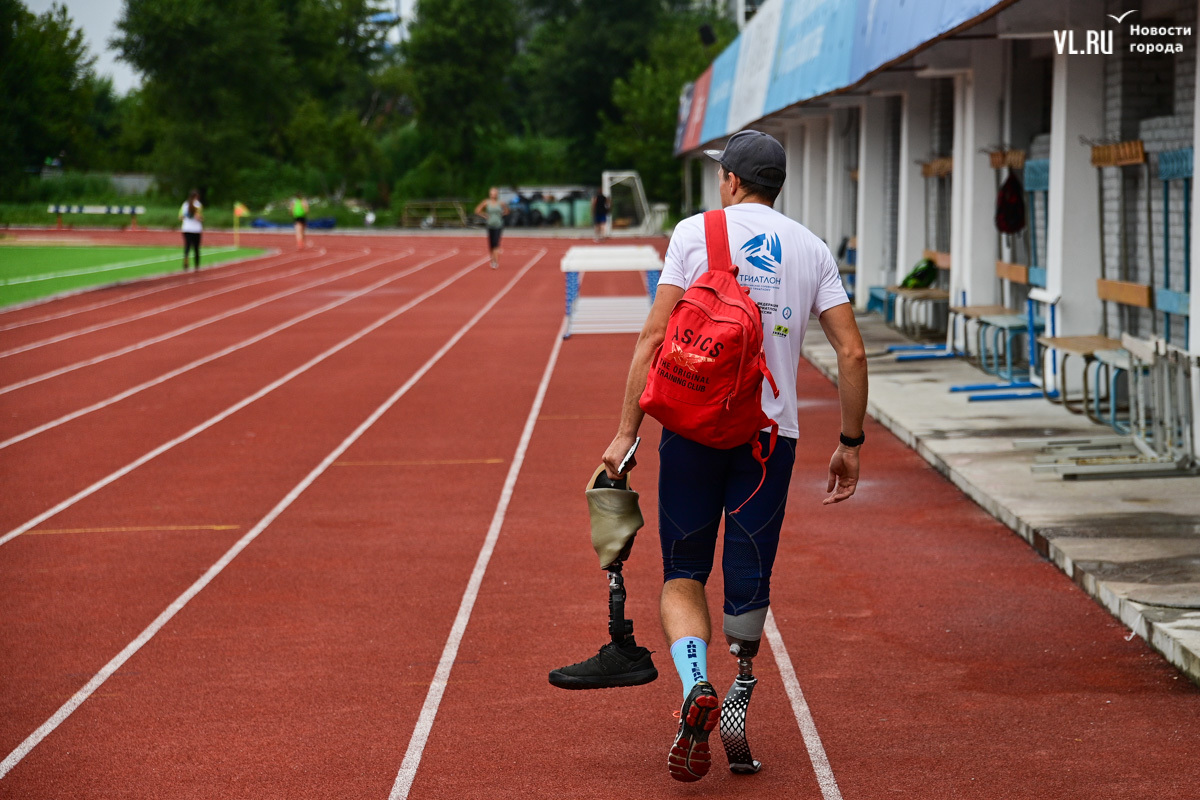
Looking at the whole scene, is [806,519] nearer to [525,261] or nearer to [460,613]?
[460,613]

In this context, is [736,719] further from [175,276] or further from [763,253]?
[175,276]

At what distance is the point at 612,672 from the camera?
4703 mm

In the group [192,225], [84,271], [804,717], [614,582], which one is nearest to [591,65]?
[192,225]

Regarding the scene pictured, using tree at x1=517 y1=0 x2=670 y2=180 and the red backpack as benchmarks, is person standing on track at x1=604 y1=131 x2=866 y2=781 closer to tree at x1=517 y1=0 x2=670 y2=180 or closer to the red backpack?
the red backpack

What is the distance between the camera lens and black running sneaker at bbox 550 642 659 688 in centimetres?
469

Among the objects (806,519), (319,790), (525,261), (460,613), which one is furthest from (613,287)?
(319,790)

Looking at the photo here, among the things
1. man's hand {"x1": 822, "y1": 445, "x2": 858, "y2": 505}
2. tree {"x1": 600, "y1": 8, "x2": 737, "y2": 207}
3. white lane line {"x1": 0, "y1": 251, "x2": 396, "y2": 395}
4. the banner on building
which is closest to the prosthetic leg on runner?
man's hand {"x1": 822, "y1": 445, "x2": 858, "y2": 505}

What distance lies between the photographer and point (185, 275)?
32.5 meters

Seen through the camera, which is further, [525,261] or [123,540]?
[525,261]

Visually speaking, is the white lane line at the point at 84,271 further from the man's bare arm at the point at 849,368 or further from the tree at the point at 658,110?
the man's bare arm at the point at 849,368

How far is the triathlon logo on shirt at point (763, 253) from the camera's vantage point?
4.29 meters

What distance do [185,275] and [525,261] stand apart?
957cm

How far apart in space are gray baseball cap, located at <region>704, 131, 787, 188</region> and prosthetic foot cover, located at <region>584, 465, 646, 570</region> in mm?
1041

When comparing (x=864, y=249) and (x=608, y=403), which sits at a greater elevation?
(x=864, y=249)
